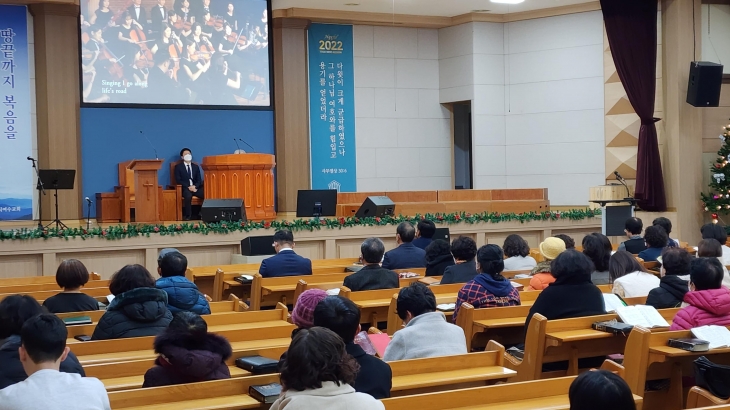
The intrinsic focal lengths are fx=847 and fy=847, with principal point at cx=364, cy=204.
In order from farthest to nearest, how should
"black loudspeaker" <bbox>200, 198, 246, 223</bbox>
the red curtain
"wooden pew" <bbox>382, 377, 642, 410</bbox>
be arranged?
the red curtain
"black loudspeaker" <bbox>200, 198, 246, 223</bbox>
"wooden pew" <bbox>382, 377, 642, 410</bbox>

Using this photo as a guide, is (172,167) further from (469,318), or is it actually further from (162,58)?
(469,318)

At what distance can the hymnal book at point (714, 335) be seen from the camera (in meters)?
4.04

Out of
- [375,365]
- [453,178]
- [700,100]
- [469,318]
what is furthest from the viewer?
[453,178]

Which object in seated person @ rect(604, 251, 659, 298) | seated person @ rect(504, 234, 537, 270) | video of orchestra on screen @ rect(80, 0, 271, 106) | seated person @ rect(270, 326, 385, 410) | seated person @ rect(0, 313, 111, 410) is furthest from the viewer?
video of orchestra on screen @ rect(80, 0, 271, 106)

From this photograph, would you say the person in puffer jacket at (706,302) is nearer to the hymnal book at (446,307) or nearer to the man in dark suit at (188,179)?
the hymnal book at (446,307)

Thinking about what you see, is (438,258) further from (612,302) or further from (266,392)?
(266,392)

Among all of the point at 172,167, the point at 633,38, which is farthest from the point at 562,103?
the point at 172,167

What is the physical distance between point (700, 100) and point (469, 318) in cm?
781

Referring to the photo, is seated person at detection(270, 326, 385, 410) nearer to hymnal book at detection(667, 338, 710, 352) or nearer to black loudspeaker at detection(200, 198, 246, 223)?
hymnal book at detection(667, 338, 710, 352)

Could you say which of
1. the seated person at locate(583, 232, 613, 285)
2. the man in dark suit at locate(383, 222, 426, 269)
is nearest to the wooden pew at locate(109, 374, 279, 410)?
the seated person at locate(583, 232, 613, 285)

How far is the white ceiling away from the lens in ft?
43.7

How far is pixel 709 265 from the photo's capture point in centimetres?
436

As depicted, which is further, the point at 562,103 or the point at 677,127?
the point at 562,103

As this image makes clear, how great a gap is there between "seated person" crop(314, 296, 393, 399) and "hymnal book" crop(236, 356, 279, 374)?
1.60ft
